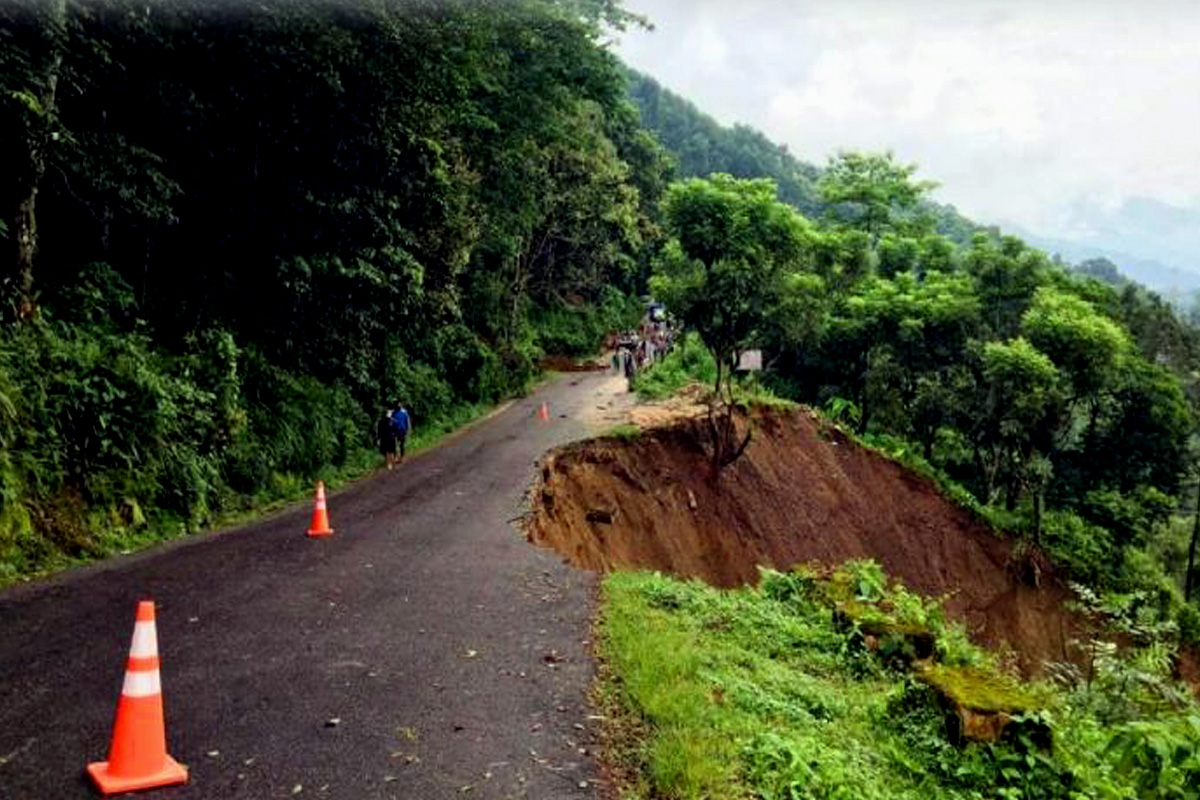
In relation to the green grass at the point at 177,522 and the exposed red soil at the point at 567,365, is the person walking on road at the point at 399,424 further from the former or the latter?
the exposed red soil at the point at 567,365

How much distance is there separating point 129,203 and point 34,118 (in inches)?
106

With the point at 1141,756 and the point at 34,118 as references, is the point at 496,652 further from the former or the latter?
the point at 34,118

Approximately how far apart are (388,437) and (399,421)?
47cm

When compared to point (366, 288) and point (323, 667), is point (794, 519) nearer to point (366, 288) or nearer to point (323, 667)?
point (366, 288)

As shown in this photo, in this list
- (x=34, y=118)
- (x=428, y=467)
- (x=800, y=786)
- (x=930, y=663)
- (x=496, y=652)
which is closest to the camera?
(x=800, y=786)

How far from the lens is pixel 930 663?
32.0 ft

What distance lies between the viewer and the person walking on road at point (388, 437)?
821 inches

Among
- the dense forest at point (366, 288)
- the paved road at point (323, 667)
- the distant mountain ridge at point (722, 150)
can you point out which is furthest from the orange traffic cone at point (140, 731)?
the distant mountain ridge at point (722, 150)

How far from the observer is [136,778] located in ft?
18.1

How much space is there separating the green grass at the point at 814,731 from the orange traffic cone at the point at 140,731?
2.93 m

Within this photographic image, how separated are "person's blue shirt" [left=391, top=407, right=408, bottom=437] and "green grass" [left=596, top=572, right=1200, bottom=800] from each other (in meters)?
12.2

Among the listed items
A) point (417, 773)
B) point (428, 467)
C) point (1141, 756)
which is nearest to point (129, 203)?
point (428, 467)

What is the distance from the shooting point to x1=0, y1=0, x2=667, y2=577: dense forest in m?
12.6

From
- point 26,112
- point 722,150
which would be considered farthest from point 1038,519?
point 722,150
